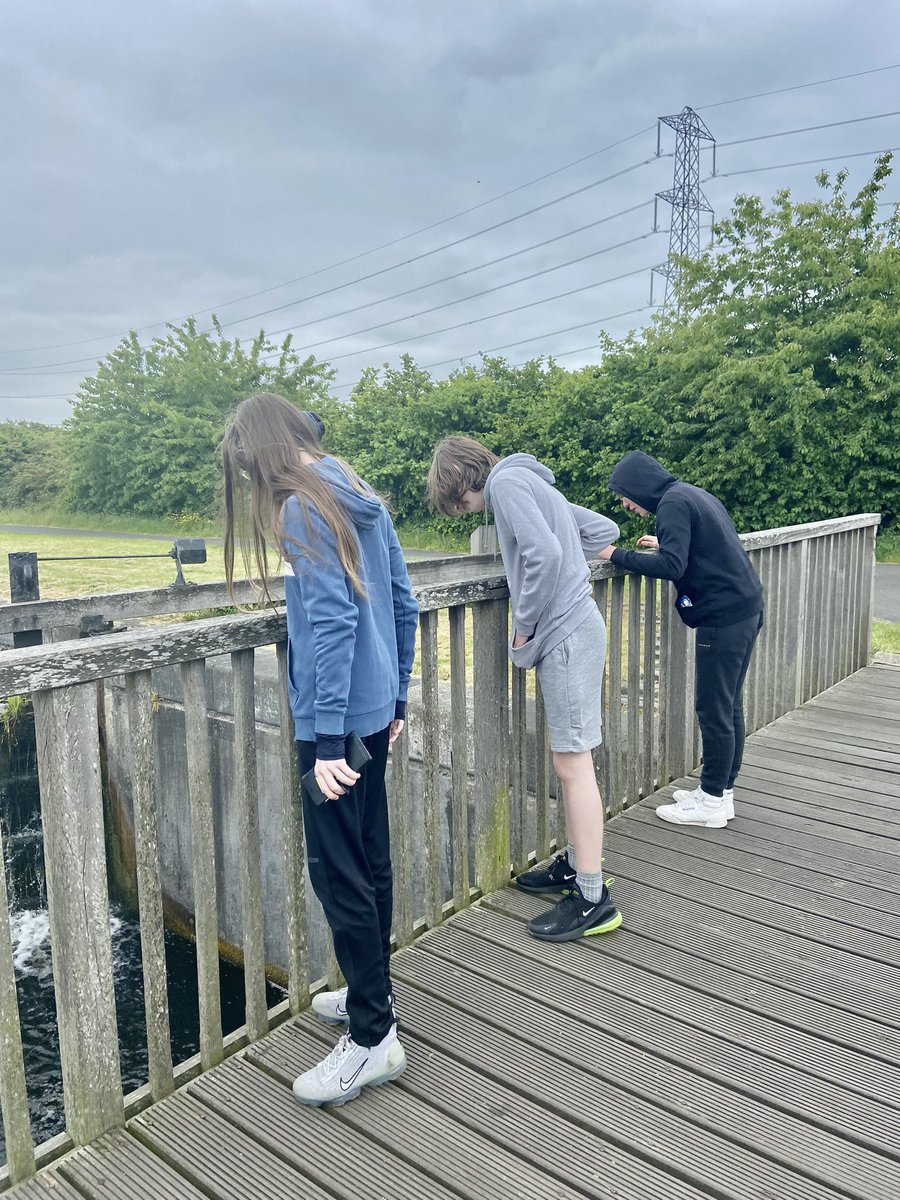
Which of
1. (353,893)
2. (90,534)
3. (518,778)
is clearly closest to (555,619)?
(518,778)

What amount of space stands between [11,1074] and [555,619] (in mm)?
1760

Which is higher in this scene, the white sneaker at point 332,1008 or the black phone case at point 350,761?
the black phone case at point 350,761

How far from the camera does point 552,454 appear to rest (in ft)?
60.4

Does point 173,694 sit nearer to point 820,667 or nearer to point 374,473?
point 820,667

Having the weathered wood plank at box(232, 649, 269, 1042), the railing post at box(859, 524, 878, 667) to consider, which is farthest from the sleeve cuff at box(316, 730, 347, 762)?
the railing post at box(859, 524, 878, 667)

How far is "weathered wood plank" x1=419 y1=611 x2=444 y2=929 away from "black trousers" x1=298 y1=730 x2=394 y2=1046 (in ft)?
1.94

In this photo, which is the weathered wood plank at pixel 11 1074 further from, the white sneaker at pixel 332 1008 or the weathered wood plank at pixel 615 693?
the weathered wood plank at pixel 615 693

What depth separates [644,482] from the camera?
11.4ft

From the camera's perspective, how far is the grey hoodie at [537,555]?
259 cm

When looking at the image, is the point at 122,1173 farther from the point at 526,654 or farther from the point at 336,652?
the point at 526,654

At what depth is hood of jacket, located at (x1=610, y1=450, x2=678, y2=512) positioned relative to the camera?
3.46 meters

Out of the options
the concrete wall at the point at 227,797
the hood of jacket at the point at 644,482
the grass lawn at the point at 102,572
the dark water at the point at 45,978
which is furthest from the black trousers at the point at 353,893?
the grass lawn at the point at 102,572

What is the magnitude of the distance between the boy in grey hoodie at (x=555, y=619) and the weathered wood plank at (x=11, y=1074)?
1.52 metres

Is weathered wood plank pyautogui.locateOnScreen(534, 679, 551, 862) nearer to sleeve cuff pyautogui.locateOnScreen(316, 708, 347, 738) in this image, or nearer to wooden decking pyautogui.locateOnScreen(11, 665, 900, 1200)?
wooden decking pyautogui.locateOnScreen(11, 665, 900, 1200)
